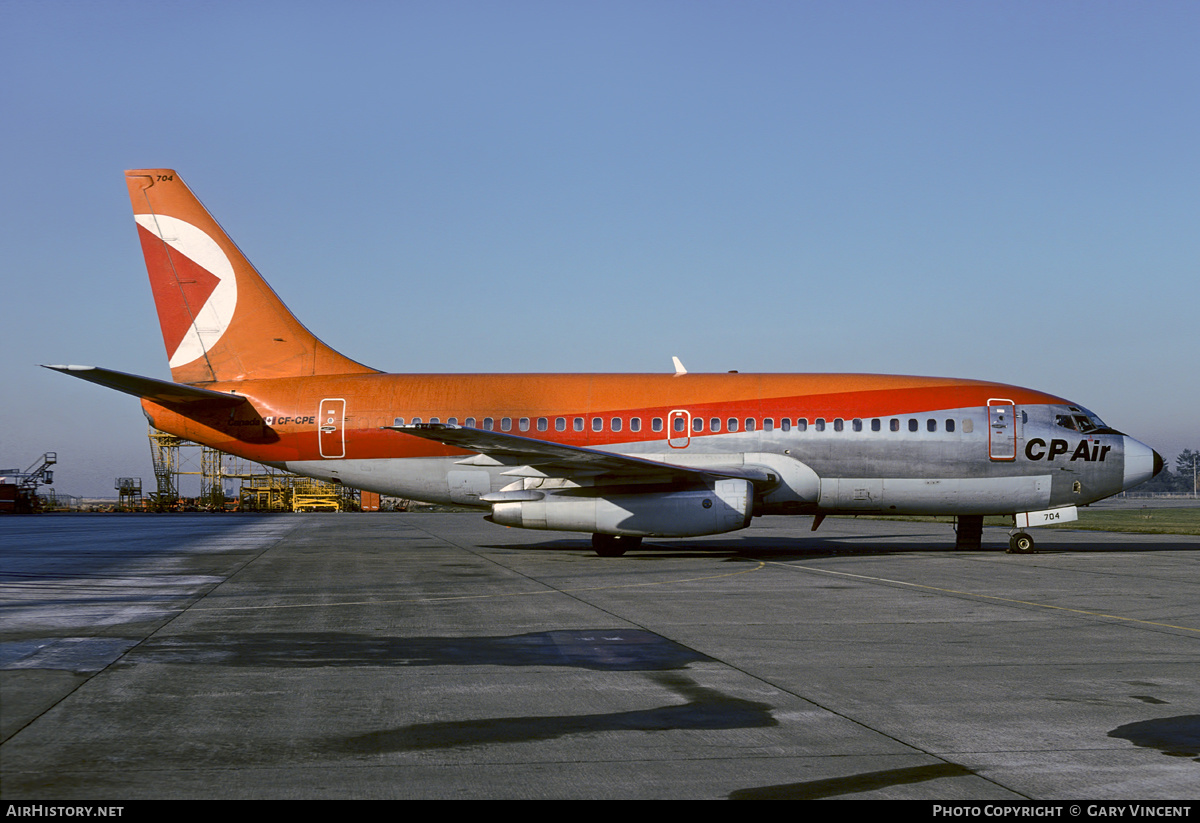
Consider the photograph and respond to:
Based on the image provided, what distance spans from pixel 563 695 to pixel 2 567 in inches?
607

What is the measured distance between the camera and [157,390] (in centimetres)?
2147

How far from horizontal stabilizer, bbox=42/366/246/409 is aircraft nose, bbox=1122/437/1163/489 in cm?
2078

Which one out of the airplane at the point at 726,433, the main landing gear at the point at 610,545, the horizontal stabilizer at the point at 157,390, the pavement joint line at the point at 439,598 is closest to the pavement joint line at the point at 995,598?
the pavement joint line at the point at 439,598

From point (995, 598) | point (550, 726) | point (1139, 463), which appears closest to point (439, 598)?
point (550, 726)

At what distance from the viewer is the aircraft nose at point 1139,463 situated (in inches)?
892

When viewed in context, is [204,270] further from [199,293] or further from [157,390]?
[157,390]

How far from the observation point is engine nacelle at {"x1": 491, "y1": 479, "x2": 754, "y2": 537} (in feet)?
66.5

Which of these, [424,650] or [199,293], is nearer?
[424,650]

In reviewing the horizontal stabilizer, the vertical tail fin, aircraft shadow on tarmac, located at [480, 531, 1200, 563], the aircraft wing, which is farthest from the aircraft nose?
the horizontal stabilizer

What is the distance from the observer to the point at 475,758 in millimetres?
5465

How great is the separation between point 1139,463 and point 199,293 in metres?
22.8
